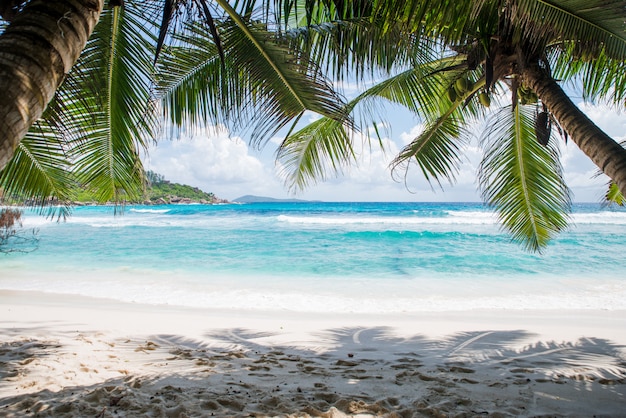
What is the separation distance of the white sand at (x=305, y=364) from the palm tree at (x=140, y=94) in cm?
162

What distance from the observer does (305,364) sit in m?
3.69

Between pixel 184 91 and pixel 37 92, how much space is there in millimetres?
2560

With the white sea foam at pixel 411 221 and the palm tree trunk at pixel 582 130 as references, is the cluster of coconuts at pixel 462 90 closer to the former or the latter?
the palm tree trunk at pixel 582 130

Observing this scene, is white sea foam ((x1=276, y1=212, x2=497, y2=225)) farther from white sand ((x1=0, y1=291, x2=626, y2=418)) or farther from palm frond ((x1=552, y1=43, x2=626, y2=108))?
palm frond ((x1=552, y1=43, x2=626, y2=108))

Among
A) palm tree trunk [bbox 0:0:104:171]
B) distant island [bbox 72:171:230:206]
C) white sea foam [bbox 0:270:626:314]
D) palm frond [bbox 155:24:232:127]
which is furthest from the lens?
Answer: distant island [bbox 72:171:230:206]

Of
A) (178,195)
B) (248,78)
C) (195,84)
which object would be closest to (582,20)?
(248,78)

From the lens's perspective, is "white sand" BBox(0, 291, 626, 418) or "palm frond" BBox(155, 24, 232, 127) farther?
"palm frond" BBox(155, 24, 232, 127)

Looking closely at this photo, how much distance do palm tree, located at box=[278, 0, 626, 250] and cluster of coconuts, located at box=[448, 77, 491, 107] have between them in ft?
0.04

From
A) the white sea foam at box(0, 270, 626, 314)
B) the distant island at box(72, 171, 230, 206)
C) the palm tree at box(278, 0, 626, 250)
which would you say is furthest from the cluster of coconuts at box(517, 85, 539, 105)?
the distant island at box(72, 171, 230, 206)

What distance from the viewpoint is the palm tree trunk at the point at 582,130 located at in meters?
2.80

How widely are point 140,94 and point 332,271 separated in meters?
8.23

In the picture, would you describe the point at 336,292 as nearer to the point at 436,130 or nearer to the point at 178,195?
the point at 436,130

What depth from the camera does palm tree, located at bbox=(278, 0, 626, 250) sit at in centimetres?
290

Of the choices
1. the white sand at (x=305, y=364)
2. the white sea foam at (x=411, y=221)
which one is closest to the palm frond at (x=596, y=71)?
the white sand at (x=305, y=364)
